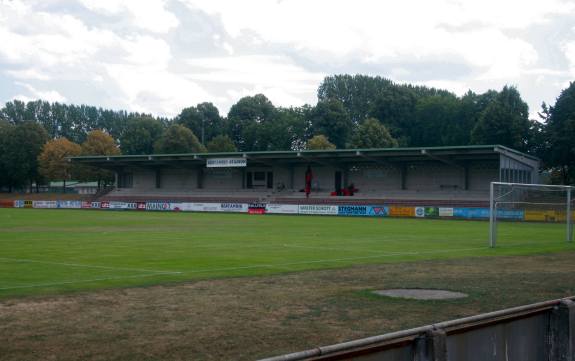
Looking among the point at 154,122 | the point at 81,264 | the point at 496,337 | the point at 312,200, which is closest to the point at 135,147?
the point at 154,122

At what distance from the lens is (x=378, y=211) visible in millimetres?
69562

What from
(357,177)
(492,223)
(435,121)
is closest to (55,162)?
(357,177)

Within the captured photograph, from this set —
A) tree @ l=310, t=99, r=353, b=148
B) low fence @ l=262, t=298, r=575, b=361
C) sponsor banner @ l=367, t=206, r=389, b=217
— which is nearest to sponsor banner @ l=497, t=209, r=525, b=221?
low fence @ l=262, t=298, r=575, b=361

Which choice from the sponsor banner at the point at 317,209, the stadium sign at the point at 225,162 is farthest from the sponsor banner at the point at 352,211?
the stadium sign at the point at 225,162

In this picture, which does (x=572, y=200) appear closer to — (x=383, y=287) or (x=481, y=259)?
(x=481, y=259)

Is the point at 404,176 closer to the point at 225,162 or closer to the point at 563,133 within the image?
the point at 563,133

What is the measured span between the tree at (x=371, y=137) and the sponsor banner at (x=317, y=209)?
105ft

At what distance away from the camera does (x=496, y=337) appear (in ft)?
23.8

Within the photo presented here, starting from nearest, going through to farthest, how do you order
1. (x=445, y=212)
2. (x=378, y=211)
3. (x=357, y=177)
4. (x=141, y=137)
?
(x=445, y=212) → (x=378, y=211) → (x=357, y=177) → (x=141, y=137)

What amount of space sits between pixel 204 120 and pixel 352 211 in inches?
2879

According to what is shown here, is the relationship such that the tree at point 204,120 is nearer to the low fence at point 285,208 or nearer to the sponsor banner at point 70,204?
the sponsor banner at point 70,204

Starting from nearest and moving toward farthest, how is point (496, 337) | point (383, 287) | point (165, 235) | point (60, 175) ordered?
point (496, 337) < point (383, 287) < point (165, 235) < point (60, 175)

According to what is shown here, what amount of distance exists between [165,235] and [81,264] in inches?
586

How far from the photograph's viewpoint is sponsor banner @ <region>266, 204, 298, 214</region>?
7412cm
